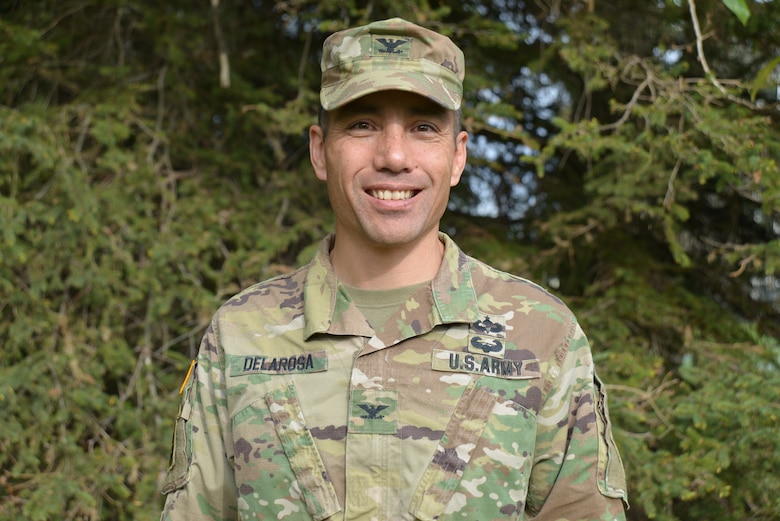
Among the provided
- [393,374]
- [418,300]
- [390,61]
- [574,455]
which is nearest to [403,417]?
[393,374]

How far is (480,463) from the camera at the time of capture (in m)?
1.84

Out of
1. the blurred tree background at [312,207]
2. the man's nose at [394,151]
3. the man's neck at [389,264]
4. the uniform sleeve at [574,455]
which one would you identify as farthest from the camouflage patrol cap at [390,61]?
the blurred tree background at [312,207]

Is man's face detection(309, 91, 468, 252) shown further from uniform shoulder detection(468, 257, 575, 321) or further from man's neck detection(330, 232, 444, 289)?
uniform shoulder detection(468, 257, 575, 321)

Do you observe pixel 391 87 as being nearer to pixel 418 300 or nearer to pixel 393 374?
pixel 418 300

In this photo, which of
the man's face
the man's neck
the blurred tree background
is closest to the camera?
the man's face

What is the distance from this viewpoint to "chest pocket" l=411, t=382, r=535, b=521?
5.92ft

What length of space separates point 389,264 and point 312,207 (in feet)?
8.21

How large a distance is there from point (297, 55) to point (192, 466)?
320 cm

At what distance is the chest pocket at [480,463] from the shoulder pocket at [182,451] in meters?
0.56

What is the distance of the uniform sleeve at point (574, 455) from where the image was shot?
1.85 m

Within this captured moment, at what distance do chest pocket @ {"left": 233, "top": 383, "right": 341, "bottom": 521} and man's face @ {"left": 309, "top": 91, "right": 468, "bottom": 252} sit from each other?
0.43 metres

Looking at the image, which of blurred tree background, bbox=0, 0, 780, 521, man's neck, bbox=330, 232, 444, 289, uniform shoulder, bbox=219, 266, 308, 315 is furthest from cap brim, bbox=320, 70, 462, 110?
blurred tree background, bbox=0, 0, 780, 521

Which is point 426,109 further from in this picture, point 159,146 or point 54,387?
point 159,146

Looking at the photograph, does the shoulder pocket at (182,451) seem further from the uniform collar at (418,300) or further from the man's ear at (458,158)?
the man's ear at (458,158)
